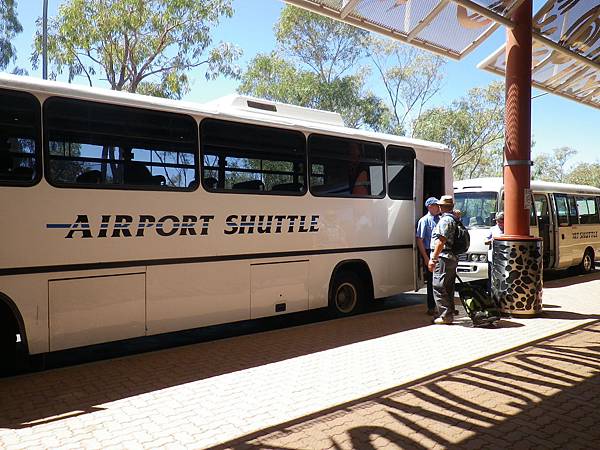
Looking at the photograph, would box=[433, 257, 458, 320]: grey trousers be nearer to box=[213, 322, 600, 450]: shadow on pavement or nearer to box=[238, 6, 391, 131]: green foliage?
box=[213, 322, 600, 450]: shadow on pavement

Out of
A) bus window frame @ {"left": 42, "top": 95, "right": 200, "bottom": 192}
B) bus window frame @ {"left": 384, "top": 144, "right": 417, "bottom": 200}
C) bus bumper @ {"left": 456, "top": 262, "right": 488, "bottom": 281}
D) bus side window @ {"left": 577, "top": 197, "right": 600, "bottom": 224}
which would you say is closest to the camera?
bus window frame @ {"left": 42, "top": 95, "right": 200, "bottom": 192}

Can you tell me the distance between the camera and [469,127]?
3459cm

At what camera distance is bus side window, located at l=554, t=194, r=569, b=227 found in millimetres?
13641

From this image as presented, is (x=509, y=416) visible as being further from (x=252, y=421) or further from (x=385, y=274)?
(x=385, y=274)

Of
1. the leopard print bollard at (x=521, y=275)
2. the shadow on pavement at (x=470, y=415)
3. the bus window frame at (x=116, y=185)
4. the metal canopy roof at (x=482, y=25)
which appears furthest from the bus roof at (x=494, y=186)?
the bus window frame at (x=116, y=185)

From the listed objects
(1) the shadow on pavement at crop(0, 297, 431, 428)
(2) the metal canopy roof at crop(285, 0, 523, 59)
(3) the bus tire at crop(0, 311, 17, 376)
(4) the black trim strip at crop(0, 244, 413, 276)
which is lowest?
(1) the shadow on pavement at crop(0, 297, 431, 428)

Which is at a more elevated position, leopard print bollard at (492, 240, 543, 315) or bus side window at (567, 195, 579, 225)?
bus side window at (567, 195, 579, 225)

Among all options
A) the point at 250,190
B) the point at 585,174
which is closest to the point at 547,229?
the point at 250,190

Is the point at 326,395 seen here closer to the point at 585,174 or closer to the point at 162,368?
the point at 162,368

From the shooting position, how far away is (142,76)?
69.1ft

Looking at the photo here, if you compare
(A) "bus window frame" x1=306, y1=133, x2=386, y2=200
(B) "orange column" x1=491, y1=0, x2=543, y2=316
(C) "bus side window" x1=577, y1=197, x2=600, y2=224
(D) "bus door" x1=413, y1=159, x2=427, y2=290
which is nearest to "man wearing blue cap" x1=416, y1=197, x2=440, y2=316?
(D) "bus door" x1=413, y1=159, x2=427, y2=290

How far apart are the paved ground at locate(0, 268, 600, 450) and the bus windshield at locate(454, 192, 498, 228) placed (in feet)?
16.0

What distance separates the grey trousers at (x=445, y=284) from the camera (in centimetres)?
794

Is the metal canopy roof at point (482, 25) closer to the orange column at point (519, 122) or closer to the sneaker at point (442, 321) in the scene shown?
the orange column at point (519, 122)
